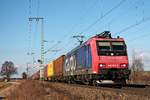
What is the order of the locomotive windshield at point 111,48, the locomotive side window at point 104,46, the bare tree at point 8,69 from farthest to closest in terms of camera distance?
the bare tree at point 8,69 → the locomotive side window at point 104,46 → the locomotive windshield at point 111,48

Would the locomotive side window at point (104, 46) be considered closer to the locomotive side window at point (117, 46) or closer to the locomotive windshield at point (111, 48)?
the locomotive windshield at point (111, 48)

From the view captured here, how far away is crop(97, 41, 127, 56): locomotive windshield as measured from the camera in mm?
24359

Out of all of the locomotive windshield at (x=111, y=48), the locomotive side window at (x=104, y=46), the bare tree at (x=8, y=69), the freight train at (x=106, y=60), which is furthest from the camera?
the bare tree at (x=8, y=69)

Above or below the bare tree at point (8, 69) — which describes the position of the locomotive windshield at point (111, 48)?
below

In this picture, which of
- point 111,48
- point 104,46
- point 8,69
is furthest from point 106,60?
point 8,69

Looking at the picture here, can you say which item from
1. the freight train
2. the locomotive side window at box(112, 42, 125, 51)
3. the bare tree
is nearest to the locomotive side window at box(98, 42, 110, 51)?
the freight train

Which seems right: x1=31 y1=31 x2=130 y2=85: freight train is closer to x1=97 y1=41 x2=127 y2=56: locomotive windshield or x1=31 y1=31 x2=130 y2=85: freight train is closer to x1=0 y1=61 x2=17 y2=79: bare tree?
x1=97 y1=41 x2=127 y2=56: locomotive windshield

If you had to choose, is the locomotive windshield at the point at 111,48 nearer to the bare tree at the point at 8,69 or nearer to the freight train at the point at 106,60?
the freight train at the point at 106,60

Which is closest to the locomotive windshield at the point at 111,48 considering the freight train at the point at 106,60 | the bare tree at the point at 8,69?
the freight train at the point at 106,60

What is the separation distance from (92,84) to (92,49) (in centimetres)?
318

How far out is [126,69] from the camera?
23.9m

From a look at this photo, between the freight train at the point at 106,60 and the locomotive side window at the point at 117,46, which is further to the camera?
the locomotive side window at the point at 117,46

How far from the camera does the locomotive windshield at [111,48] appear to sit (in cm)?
2436

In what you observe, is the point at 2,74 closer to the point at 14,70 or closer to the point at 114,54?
the point at 14,70
